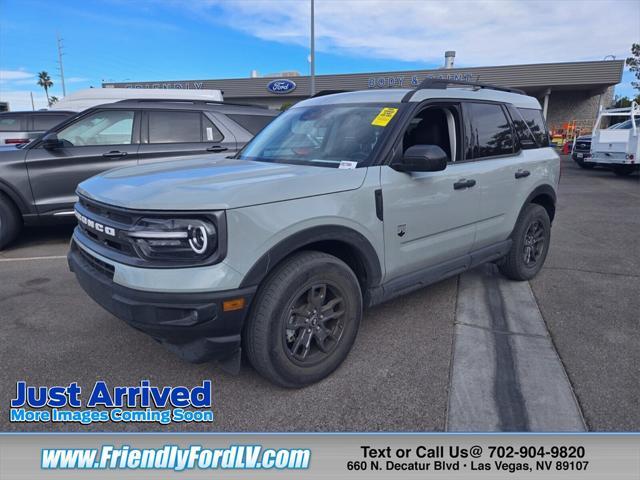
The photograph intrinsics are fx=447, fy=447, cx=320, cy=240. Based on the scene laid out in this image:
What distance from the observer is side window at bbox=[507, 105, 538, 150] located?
14.0 ft

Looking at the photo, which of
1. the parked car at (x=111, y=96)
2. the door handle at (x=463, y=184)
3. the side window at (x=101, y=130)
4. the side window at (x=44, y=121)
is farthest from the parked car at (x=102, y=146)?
the side window at (x=44, y=121)

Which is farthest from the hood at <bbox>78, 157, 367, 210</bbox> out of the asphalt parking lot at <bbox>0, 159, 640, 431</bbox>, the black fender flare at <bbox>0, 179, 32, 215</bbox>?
the black fender flare at <bbox>0, 179, 32, 215</bbox>

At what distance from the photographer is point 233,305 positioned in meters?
2.31

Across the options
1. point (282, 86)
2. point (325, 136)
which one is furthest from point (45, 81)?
point (325, 136)

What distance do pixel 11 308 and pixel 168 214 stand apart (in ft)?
9.08

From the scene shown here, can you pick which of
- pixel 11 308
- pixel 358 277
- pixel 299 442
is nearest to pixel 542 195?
pixel 358 277

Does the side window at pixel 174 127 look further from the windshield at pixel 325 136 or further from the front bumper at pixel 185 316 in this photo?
the front bumper at pixel 185 316

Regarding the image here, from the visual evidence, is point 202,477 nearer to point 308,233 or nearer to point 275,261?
point 275,261

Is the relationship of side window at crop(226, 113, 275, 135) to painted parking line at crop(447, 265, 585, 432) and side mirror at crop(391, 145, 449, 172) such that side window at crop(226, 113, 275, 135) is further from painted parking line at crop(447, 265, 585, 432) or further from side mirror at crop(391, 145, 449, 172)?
side mirror at crop(391, 145, 449, 172)

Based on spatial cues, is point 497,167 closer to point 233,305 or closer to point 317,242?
point 317,242

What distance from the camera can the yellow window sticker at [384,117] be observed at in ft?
10.3

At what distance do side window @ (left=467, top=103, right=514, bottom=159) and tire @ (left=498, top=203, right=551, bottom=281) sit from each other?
2.50 feet

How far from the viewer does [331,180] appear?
107 inches

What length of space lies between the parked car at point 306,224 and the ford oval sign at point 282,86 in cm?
3332
